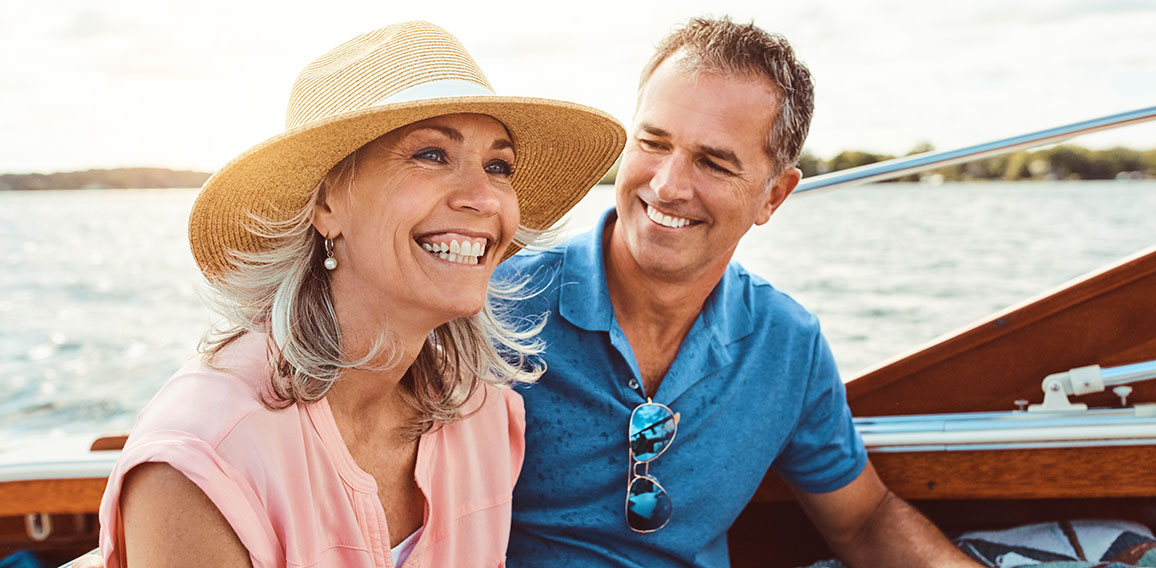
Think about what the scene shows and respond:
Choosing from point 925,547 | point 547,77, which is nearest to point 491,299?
point 925,547

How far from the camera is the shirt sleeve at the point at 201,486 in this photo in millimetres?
1055

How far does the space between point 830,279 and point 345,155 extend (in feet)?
32.9

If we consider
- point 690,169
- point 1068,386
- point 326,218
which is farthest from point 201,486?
point 1068,386

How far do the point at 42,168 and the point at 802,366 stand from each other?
19591mm

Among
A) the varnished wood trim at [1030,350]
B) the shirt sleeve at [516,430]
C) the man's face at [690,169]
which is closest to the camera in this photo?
the shirt sleeve at [516,430]

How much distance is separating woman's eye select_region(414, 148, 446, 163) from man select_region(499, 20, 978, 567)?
55 cm

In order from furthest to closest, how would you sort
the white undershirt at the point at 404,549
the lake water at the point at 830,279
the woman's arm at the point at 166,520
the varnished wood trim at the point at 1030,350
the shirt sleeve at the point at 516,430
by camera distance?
the lake water at the point at 830,279, the varnished wood trim at the point at 1030,350, the shirt sleeve at the point at 516,430, the white undershirt at the point at 404,549, the woman's arm at the point at 166,520

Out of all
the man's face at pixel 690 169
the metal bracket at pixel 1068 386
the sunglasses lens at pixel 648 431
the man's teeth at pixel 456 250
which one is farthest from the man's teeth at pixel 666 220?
the metal bracket at pixel 1068 386

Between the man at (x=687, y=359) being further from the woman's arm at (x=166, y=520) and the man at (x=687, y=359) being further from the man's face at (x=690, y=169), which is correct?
the woman's arm at (x=166, y=520)

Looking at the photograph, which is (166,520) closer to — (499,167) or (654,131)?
(499,167)

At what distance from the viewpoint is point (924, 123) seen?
19.8m

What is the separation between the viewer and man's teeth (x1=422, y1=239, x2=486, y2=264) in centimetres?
123

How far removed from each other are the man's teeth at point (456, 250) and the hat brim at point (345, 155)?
169 millimetres

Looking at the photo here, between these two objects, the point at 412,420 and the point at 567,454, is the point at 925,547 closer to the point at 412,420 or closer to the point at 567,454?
the point at 567,454
